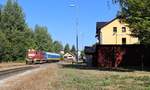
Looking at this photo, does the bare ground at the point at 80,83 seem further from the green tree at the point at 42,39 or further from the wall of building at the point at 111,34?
the green tree at the point at 42,39

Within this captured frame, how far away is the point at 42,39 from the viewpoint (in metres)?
162

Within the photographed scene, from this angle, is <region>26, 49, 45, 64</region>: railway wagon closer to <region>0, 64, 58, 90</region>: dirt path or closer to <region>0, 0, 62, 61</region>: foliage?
<region>0, 0, 62, 61</region>: foliage

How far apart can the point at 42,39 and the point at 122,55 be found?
99.6m

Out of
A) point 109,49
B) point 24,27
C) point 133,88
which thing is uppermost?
point 24,27

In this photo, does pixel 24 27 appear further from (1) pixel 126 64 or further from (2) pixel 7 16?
(1) pixel 126 64

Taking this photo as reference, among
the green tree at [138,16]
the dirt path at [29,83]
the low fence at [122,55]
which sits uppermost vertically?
the green tree at [138,16]

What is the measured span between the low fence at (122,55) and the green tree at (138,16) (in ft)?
49.6

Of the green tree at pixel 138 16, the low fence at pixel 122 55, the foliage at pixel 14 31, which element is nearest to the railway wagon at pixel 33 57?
the foliage at pixel 14 31

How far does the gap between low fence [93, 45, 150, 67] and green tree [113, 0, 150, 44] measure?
15.1m

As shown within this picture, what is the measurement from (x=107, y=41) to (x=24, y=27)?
70.9ft

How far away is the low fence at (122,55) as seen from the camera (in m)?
63.0

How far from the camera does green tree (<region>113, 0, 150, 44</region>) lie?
44.6 m

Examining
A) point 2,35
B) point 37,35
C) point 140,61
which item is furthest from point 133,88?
point 37,35

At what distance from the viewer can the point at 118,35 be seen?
10469 cm
